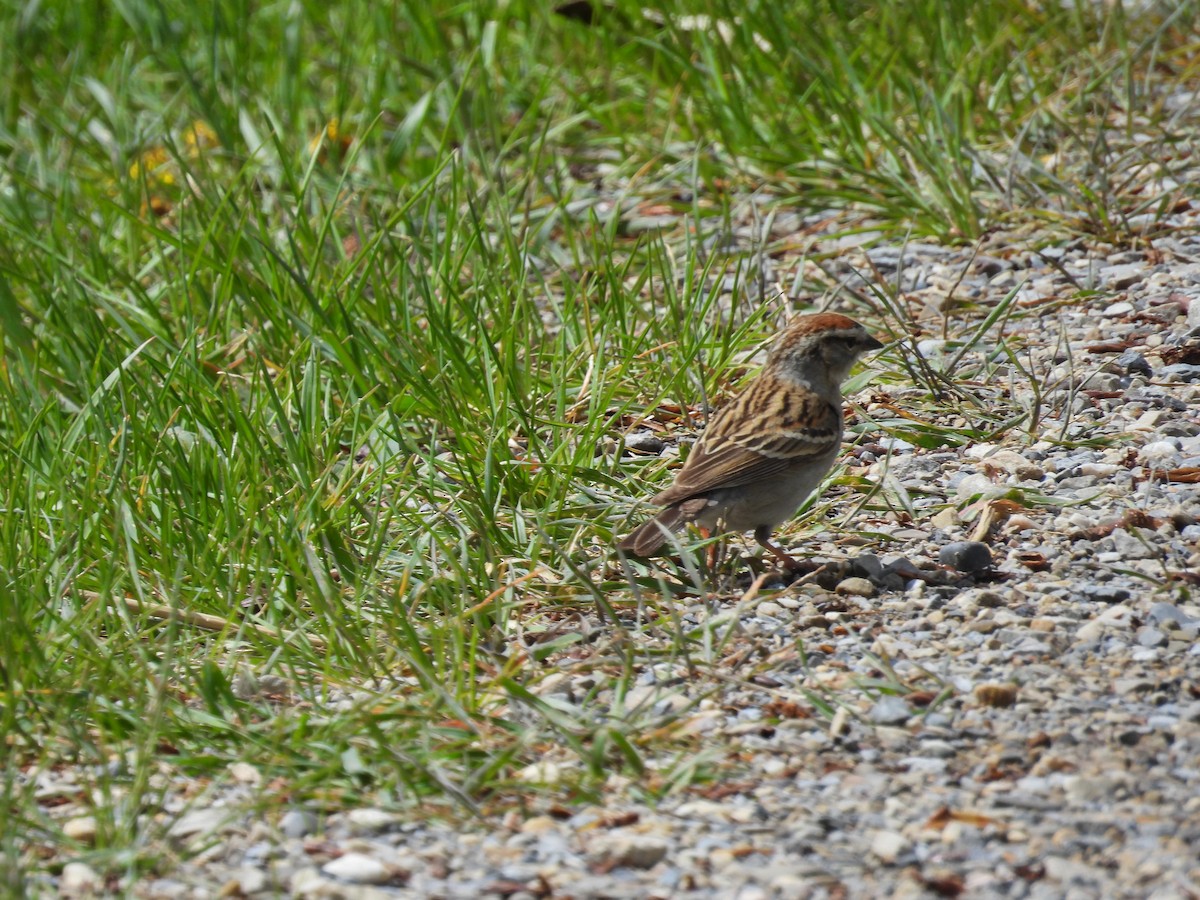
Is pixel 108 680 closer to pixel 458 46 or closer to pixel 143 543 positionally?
pixel 143 543

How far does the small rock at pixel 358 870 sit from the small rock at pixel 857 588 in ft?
5.76

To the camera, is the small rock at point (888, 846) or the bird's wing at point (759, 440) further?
the bird's wing at point (759, 440)

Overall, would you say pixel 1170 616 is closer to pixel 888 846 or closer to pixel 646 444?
pixel 888 846

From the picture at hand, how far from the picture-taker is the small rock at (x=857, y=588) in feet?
14.5

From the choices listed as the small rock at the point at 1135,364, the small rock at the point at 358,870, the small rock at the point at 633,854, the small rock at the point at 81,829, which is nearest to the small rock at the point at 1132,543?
the small rock at the point at 1135,364

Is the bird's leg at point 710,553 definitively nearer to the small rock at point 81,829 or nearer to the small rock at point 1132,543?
the small rock at point 1132,543

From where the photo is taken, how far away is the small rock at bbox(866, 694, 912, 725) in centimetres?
366

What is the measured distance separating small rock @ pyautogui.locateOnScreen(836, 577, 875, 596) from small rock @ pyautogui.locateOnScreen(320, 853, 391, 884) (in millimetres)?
1755

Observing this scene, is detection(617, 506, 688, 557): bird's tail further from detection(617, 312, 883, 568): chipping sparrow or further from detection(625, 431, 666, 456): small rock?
detection(625, 431, 666, 456): small rock

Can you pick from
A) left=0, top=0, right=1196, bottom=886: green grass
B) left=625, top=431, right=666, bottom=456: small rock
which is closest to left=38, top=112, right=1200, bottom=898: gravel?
left=0, top=0, right=1196, bottom=886: green grass

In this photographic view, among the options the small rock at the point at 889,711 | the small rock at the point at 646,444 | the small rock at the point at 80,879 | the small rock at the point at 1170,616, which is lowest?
the small rock at the point at 80,879

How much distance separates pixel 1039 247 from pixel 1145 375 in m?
1.16

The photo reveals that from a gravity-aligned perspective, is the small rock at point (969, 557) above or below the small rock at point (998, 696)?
above

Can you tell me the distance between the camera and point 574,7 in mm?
8586
